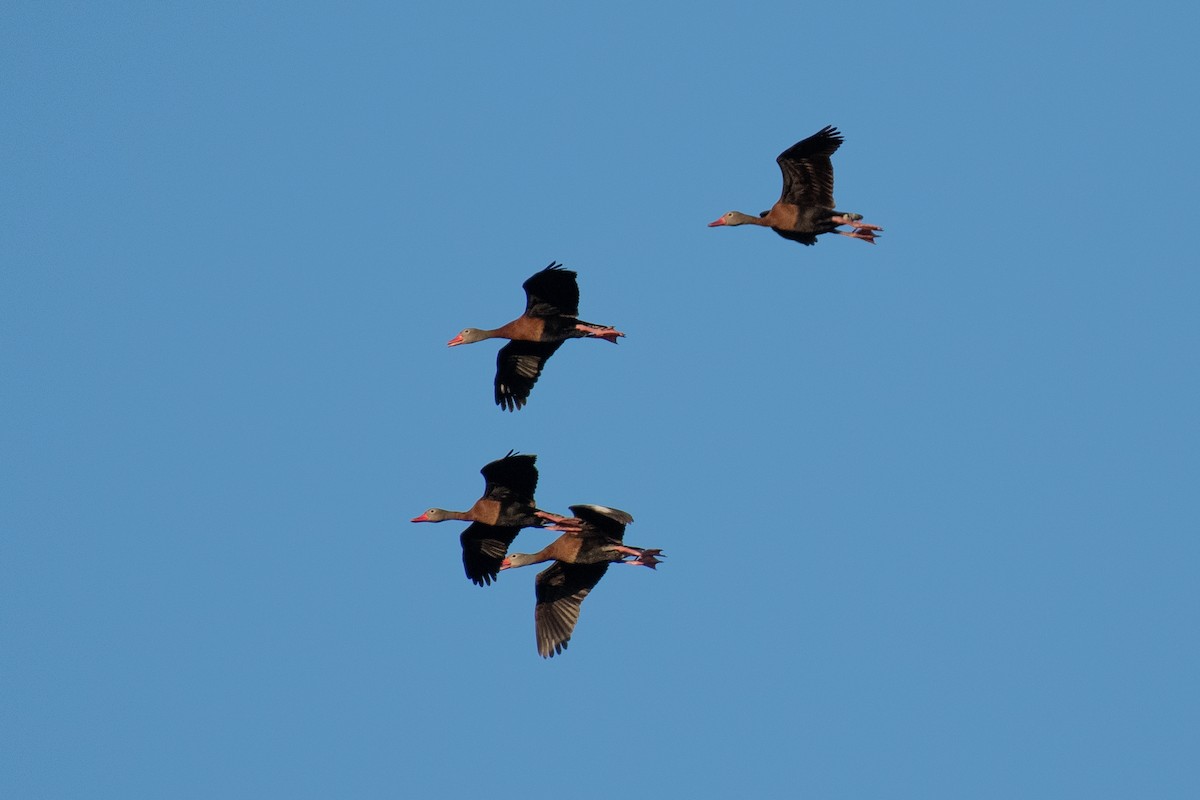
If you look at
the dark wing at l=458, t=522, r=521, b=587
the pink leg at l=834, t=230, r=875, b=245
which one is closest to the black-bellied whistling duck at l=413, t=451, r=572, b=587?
the dark wing at l=458, t=522, r=521, b=587

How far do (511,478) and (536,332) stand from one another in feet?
6.97

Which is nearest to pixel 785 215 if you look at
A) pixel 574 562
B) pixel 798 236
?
pixel 798 236

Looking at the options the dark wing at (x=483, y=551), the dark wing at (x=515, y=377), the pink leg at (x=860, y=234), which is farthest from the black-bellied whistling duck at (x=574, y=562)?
the pink leg at (x=860, y=234)

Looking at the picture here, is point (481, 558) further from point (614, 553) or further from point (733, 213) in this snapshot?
point (733, 213)

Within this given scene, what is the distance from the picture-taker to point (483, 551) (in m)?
27.3

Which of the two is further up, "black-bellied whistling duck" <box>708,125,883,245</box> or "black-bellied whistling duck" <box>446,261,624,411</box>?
"black-bellied whistling duck" <box>708,125,883,245</box>

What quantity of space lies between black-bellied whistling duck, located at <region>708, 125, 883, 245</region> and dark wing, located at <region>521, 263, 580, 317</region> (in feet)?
8.39

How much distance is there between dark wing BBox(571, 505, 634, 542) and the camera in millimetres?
25391

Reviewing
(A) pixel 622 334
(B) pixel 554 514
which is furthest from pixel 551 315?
(B) pixel 554 514

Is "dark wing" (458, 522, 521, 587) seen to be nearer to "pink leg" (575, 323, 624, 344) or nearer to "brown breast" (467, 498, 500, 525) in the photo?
"brown breast" (467, 498, 500, 525)

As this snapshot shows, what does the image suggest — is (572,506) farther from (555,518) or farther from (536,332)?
(536,332)

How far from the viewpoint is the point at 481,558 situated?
27359 millimetres

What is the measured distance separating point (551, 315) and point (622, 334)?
93 cm

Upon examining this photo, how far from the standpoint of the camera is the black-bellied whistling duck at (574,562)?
25.5 m
